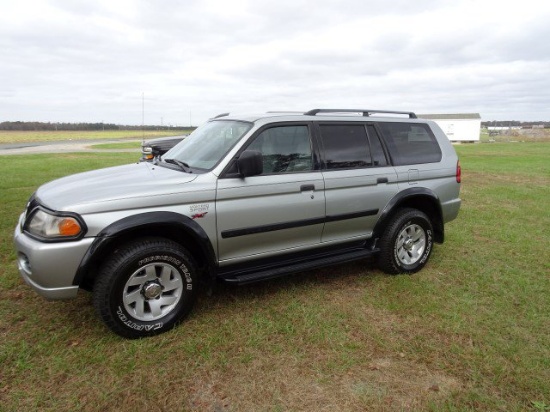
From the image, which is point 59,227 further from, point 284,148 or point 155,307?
point 284,148

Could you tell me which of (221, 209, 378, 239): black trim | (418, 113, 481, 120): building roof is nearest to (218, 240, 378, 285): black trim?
(221, 209, 378, 239): black trim

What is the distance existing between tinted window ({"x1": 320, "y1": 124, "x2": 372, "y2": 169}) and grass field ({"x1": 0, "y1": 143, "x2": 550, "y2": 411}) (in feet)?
4.32

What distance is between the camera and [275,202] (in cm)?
361

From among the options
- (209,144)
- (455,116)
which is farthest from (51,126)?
(209,144)

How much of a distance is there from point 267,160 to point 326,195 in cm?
70

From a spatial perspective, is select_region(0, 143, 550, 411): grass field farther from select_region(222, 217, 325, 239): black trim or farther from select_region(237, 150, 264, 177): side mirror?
select_region(237, 150, 264, 177): side mirror

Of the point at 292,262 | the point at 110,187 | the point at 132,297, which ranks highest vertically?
the point at 110,187

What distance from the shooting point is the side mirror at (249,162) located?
3.29m

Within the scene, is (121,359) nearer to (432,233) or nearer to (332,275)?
(332,275)

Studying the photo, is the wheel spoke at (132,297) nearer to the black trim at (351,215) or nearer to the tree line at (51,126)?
the black trim at (351,215)

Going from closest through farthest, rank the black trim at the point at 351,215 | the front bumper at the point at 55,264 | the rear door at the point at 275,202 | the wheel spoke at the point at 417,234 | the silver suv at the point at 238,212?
the front bumper at the point at 55,264 < the silver suv at the point at 238,212 < the rear door at the point at 275,202 < the black trim at the point at 351,215 < the wheel spoke at the point at 417,234

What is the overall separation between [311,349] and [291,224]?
1.15 metres

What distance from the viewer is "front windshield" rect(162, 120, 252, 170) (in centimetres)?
363

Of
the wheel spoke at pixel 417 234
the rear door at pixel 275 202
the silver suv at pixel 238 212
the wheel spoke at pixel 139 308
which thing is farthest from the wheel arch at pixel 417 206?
the wheel spoke at pixel 139 308
